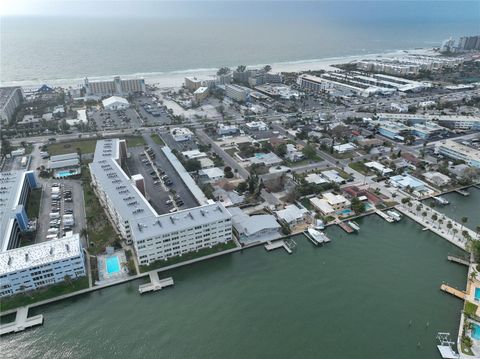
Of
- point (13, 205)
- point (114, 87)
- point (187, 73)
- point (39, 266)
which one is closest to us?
point (39, 266)

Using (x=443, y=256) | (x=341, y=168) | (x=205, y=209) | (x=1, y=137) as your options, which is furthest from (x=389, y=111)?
(x=1, y=137)

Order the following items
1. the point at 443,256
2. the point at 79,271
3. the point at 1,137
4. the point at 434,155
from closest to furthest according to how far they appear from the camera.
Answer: the point at 79,271
the point at 443,256
the point at 434,155
the point at 1,137

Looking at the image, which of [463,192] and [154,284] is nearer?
[154,284]

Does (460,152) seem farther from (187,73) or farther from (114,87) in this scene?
(187,73)

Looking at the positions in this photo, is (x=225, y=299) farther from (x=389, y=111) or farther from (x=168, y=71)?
(x=168, y=71)

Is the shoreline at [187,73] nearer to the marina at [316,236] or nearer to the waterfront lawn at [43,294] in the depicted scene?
the marina at [316,236]

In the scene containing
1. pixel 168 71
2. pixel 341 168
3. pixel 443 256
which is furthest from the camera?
pixel 168 71

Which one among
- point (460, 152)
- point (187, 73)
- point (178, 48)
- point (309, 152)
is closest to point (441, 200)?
point (460, 152)
